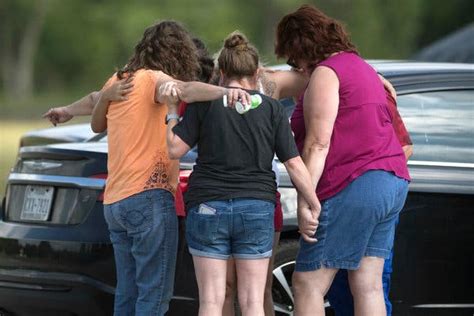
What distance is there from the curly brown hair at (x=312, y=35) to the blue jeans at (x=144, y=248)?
35.0 inches

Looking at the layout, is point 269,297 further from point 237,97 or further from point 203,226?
point 237,97

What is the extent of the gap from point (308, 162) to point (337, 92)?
33 centimetres

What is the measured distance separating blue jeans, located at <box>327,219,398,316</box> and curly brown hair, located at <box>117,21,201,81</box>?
47.5 inches

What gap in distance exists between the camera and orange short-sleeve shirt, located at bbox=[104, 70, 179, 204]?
5.13 m

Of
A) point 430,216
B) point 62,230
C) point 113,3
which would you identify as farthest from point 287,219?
point 113,3

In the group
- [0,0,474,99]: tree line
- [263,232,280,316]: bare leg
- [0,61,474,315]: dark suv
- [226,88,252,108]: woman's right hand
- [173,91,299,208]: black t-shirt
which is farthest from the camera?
[0,0,474,99]: tree line

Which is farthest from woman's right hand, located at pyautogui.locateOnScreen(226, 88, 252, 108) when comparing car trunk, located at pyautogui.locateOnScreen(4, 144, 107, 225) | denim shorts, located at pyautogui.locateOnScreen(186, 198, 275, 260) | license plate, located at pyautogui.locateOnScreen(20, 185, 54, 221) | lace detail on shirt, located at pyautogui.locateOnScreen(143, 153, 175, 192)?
license plate, located at pyautogui.locateOnScreen(20, 185, 54, 221)

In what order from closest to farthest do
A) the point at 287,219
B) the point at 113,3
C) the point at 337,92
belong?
the point at 337,92
the point at 287,219
the point at 113,3

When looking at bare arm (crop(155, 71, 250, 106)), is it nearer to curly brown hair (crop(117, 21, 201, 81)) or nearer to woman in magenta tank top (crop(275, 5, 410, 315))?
curly brown hair (crop(117, 21, 201, 81))

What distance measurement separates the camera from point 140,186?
16.8 ft

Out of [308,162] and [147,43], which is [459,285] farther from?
[147,43]

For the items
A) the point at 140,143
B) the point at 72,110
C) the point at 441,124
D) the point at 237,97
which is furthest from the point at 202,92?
the point at 441,124

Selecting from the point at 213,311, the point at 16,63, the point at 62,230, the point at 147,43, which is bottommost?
the point at 213,311

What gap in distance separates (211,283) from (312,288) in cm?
46
